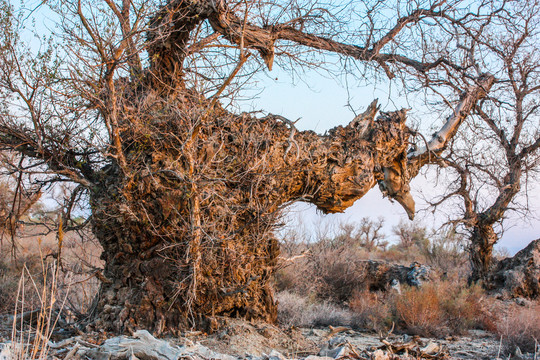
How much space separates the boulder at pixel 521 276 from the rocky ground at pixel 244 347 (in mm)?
4612

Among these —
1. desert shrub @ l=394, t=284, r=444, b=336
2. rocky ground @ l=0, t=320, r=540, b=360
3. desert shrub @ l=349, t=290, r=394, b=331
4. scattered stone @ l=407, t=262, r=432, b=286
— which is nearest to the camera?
rocky ground @ l=0, t=320, r=540, b=360

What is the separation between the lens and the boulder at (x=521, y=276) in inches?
433

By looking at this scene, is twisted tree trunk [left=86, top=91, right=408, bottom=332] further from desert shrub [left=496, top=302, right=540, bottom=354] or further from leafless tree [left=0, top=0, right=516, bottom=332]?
desert shrub [left=496, top=302, right=540, bottom=354]

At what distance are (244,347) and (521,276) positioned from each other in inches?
364

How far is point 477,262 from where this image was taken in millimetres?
12680

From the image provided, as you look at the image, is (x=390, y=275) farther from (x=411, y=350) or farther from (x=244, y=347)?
(x=244, y=347)

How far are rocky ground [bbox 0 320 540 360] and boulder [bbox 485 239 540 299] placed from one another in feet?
15.1

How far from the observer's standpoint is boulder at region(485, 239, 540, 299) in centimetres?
1100

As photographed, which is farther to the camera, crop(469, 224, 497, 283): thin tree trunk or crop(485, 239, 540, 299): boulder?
crop(469, 224, 497, 283): thin tree trunk

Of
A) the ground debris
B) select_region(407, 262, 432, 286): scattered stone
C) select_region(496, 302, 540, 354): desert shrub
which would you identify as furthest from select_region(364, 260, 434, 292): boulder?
the ground debris

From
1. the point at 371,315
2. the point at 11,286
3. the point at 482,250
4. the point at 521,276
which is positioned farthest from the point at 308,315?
the point at 482,250

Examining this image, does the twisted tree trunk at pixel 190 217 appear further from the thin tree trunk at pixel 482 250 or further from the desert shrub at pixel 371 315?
the thin tree trunk at pixel 482 250

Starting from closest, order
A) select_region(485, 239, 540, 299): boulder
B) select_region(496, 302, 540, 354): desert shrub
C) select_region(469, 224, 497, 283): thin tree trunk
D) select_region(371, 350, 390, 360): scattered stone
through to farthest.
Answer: select_region(371, 350, 390, 360): scattered stone → select_region(496, 302, 540, 354): desert shrub → select_region(485, 239, 540, 299): boulder → select_region(469, 224, 497, 283): thin tree trunk

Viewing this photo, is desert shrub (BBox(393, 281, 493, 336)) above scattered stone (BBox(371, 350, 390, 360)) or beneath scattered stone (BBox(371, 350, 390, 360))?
above
